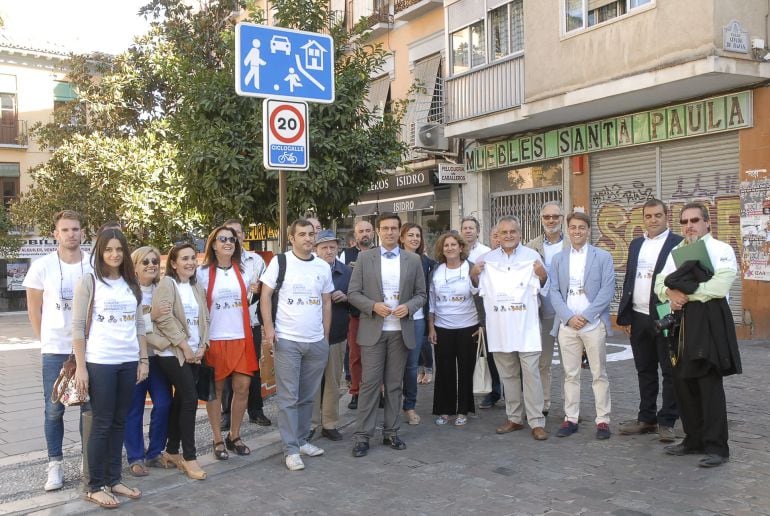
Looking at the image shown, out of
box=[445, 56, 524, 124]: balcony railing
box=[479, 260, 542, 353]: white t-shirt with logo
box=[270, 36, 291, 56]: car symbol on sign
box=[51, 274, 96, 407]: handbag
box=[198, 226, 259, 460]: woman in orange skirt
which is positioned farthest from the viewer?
box=[445, 56, 524, 124]: balcony railing

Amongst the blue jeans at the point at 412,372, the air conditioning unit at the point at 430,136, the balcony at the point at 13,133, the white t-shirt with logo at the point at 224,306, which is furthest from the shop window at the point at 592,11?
the balcony at the point at 13,133

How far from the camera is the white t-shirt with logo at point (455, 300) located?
22.9ft

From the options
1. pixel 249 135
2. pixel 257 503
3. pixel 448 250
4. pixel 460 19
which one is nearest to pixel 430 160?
pixel 460 19

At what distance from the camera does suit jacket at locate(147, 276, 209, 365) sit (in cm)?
550

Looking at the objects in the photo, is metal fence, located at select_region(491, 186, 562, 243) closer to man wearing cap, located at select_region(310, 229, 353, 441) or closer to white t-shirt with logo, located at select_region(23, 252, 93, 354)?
man wearing cap, located at select_region(310, 229, 353, 441)

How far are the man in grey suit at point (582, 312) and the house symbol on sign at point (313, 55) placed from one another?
9.37ft

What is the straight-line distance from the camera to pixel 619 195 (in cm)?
1420

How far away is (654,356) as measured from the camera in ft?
20.7

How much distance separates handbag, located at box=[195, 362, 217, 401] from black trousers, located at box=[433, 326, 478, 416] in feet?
7.15

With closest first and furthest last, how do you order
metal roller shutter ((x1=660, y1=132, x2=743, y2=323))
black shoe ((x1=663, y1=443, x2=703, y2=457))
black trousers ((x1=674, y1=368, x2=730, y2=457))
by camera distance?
1. black trousers ((x1=674, y1=368, x2=730, y2=457))
2. black shoe ((x1=663, y1=443, x2=703, y2=457))
3. metal roller shutter ((x1=660, y1=132, x2=743, y2=323))

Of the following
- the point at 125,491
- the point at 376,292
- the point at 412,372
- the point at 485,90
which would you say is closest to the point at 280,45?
the point at 376,292

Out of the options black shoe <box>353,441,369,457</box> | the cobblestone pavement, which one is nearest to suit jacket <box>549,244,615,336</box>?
the cobblestone pavement

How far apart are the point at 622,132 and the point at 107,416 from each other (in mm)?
11354

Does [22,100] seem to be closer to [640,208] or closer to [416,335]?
[640,208]
